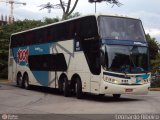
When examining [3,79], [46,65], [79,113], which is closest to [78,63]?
[46,65]

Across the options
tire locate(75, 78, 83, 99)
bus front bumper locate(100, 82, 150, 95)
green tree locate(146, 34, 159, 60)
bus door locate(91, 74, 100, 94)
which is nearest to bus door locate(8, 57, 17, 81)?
tire locate(75, 78, 83, 99)

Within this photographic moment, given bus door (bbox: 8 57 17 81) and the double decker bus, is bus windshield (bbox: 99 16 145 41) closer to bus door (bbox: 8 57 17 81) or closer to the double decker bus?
the double decker bus

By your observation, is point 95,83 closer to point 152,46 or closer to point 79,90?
point 79,90

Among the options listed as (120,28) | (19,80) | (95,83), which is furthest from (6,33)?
(95,83)

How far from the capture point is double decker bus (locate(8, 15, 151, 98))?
20.5 meters

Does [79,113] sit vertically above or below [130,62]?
below

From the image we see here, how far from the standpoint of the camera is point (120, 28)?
21375 millimetres

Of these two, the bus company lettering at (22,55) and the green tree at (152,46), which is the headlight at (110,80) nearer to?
the bus company lettering at (22,55)

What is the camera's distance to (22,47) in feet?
103

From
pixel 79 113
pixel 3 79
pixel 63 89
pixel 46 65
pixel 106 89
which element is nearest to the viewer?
pixel 79 113

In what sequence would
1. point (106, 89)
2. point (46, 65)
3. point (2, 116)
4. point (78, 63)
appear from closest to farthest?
1. point (2, 116)
2. point (106, 89)
3. point (78, 63)
4. point (46, 65)

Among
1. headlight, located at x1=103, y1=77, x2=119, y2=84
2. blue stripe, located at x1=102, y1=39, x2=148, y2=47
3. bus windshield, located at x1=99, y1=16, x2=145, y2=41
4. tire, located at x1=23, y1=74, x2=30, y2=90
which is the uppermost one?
bus windshield, located at x1=99, y1=16, x2=145, y2=41

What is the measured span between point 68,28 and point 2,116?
9.82 meters

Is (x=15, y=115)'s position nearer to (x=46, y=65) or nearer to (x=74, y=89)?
(x=74, y=89)
